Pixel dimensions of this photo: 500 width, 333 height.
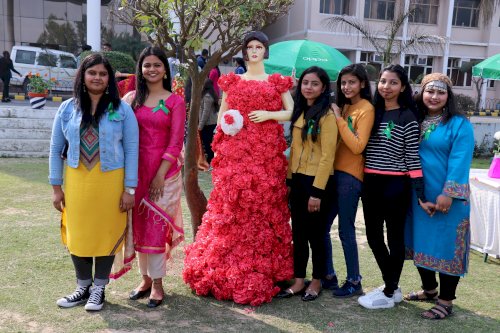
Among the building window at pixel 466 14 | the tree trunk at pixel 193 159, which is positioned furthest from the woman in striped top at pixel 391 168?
the building window at pixel 466 14

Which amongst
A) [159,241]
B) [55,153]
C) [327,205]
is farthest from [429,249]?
[55,153]

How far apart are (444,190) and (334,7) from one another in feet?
63.8

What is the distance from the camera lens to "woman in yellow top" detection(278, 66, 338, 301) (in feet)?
10.8

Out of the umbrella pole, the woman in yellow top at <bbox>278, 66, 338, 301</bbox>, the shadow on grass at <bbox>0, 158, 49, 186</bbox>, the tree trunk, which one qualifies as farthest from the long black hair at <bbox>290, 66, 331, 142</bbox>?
the umbrella pole

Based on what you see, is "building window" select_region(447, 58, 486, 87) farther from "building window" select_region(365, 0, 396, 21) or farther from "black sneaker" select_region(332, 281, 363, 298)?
"black sneaker" select_region(332, 281, 363, 298)

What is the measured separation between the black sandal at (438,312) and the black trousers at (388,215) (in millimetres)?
284

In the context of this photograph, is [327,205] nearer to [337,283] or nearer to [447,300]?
[337,283]

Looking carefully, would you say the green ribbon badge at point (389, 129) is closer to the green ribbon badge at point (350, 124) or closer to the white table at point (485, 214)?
the green ribbon badge at point (350, 124)

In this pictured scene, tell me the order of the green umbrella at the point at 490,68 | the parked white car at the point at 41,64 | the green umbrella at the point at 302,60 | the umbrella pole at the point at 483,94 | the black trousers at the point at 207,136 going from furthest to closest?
the umbrella pole at the point at 483,94, the parked white car at the point at 41,64, the green umbrella at the point at 302,60, the green umbrella at the point at 490,68, the black trousers at the point at 207,136

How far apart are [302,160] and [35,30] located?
2480cm

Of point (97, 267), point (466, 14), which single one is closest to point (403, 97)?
point (97, 267)

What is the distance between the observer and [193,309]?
132 inches

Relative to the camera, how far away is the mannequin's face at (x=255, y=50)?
3.55m

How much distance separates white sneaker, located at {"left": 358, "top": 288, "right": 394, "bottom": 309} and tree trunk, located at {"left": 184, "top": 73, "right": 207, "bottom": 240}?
5.46 ft
